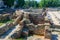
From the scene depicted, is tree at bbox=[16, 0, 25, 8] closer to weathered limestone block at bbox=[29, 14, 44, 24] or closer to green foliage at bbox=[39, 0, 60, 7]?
green foliage at bbox=[39, 0, 60, 7]

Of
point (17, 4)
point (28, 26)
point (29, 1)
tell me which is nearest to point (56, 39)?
point (28, 26)

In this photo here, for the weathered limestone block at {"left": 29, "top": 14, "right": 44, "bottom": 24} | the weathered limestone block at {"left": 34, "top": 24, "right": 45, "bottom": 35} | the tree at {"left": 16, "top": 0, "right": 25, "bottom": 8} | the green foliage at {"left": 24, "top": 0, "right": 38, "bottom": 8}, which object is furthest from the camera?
the green foliage at {"left": 24, "top": 0, "right": 38, "bottom": 8}

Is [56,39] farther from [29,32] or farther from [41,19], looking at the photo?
[41,19]

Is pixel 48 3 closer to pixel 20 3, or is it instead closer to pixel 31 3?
pixel 31 3

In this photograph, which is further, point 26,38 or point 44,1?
point 44,1

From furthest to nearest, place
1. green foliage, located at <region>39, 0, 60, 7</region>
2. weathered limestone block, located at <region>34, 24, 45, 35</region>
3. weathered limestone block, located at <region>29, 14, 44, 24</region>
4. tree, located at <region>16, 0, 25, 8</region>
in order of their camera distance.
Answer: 1. green foliage, located at <region>39, 0, 60, 7</region>
2. tree, located at <region>16, 0, 25, 8</region>
3. weathered limestone block, located at <region>29, 14, 44, 24</region>
4. weathered limestone block, located at <region>34, 24, 45, 35</region>

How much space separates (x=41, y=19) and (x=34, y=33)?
4922 millimetres

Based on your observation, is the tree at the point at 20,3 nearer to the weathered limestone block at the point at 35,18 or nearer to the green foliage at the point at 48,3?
the green foliage at the point at 48,3

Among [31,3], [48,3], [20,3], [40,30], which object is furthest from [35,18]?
[31,3]

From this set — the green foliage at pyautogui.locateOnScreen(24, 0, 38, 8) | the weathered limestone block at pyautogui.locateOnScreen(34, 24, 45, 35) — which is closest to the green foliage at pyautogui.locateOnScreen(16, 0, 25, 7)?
the green foliage at pyautogui.locateOnScreen(24, 0, 38, 8)

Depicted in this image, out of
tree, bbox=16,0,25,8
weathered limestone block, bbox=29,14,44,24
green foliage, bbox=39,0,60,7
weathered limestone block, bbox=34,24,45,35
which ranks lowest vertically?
green foliage, bbox=39,0,60,7

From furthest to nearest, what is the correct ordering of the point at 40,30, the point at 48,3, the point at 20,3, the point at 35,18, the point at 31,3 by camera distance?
the point at 31,3 < the point at 48,3 < the point at 20,3 < the point at 35,18 < the point at 40,30

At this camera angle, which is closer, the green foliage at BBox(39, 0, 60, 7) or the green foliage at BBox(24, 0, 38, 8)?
the green foliage at BBox(39, 0, 60, 7)

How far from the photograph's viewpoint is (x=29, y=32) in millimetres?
14336
